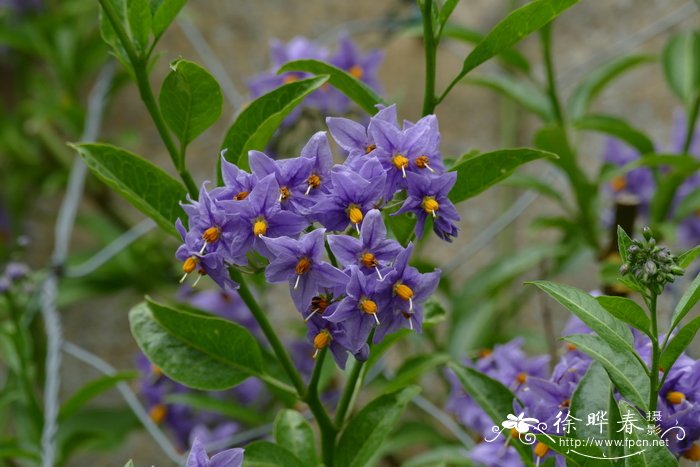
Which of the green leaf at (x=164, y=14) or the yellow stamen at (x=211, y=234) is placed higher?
the green leaf at (x=164, y=14)

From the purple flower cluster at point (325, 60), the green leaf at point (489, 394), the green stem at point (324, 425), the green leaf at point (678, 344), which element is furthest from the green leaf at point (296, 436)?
the purple flower cluster at point (325, 60)

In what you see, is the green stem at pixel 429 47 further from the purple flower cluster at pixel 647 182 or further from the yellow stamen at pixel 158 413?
the yellow stamen at pixel 158 413

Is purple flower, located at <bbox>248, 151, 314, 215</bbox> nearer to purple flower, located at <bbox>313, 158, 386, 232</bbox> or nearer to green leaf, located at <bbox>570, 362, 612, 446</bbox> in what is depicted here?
purple flower, located at <bbox>313, 158, 386, 232</bbox>

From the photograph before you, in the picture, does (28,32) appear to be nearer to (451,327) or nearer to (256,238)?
(451,327)

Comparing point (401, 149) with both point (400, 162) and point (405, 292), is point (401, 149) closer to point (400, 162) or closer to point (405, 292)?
point (400, 162)

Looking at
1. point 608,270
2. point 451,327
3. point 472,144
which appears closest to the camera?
point 608,270

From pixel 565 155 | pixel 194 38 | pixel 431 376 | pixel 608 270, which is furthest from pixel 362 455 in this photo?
pixel 194 38

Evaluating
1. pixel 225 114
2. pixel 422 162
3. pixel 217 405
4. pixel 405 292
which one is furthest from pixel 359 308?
pixel 225 114
